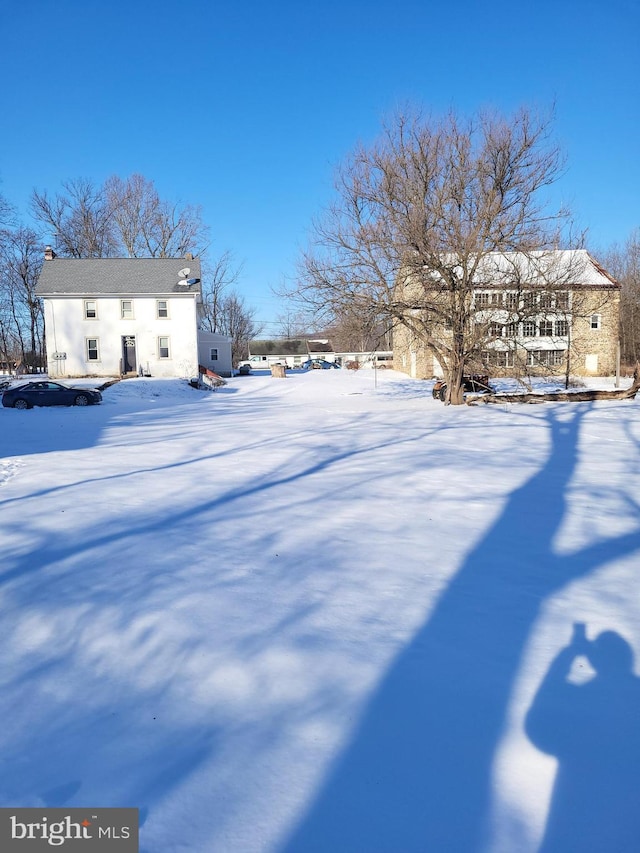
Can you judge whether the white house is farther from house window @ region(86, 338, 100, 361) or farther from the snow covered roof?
the snow covered roof

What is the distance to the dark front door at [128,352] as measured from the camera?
129 ft

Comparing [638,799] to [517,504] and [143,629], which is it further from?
[517,504]

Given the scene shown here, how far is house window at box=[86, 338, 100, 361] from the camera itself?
3888cm

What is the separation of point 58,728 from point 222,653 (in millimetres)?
1102

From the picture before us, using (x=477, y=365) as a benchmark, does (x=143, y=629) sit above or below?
below

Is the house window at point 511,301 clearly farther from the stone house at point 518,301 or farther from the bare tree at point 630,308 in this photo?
the bare tree at point 630,308

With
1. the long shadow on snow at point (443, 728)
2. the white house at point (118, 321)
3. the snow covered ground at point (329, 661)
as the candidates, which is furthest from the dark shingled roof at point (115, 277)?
the long shadow on snow at point (443, 728)

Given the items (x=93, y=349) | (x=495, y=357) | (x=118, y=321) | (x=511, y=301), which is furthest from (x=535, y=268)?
(x=93, y=349)

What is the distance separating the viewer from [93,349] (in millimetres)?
38969

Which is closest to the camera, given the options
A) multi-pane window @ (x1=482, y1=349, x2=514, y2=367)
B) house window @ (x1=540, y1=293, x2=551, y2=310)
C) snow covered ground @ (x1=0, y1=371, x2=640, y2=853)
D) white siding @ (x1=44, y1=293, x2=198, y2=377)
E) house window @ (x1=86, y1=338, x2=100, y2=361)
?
snow covered ground @ (x1=0, y1=371, x2=640, y2=853)

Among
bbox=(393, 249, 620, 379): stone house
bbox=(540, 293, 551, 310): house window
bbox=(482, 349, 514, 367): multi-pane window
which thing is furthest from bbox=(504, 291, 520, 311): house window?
A: bbox=(482, 349, 514, 367): multi-pane window

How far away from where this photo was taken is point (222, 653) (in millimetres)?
3965

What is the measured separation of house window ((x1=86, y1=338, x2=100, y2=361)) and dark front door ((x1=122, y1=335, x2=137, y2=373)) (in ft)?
5.48

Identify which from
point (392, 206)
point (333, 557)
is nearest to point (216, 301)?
point (392, 206)
